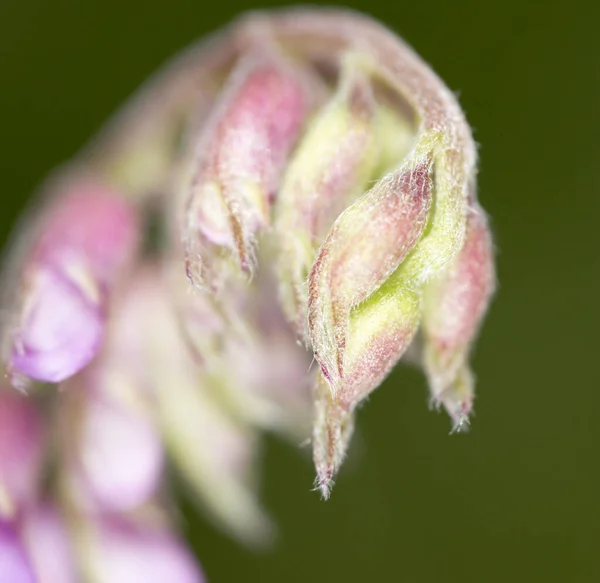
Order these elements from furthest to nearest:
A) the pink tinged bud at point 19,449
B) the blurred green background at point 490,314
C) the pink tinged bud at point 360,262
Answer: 1. the blurred green background at point 490,314
2. the pink tinged bud at point 19,449
3. the pink tinged bud at point 360,262

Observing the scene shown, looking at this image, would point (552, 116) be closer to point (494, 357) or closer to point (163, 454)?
point (494, 357)

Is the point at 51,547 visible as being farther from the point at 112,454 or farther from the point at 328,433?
the point at 328,433

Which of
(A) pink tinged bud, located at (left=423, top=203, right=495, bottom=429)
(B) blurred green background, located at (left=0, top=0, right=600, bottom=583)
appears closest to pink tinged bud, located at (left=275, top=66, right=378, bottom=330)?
(A) pink tinged bud, located at (left=423, top=203, right=495, bottom=429)

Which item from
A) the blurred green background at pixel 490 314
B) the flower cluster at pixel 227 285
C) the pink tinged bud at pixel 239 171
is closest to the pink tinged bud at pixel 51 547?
the flower cluster at pixel 227 285

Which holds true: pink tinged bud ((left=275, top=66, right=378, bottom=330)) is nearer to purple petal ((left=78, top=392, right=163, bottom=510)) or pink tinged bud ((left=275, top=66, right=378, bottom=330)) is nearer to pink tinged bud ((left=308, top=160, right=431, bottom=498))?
pink tinged bud ((left=308, top=160, right=431, bottom=498))

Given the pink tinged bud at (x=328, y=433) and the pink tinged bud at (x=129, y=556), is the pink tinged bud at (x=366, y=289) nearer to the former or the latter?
the pink tinged bud at (x=328, y=433)

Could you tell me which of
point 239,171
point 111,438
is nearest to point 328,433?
point 239,171
